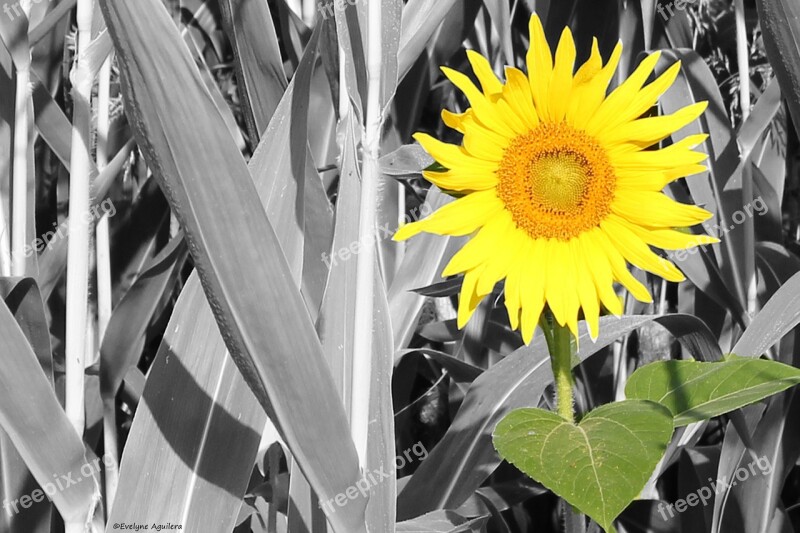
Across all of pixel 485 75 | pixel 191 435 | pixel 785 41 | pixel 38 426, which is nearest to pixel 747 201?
pixel 785 41

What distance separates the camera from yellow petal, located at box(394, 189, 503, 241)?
0.57m

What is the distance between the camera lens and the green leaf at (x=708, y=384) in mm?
583

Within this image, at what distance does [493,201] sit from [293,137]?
0.20 metres

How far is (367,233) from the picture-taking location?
578 mm

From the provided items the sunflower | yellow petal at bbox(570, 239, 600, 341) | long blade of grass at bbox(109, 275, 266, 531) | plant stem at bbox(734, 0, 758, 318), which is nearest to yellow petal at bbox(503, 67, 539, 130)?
the sunflower

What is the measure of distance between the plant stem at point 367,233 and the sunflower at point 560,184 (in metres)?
0.04

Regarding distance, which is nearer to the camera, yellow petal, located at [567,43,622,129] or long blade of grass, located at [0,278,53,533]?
yellow petal, located at [567,43,622,129]

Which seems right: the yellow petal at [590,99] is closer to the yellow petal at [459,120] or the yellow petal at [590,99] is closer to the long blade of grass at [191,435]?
the yellow petal at [459,120]

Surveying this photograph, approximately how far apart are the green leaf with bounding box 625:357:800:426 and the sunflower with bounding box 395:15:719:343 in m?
0.09

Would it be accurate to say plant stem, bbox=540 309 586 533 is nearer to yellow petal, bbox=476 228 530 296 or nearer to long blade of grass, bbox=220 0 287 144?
yellow petal, bbox=476 228 530 296

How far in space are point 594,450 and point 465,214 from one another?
18 cm

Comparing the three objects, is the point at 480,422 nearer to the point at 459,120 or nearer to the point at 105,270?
the point at 459,120

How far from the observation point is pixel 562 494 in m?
0.50

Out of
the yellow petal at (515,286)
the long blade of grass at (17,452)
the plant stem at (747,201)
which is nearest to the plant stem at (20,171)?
the long blade of grass at (17,452)
